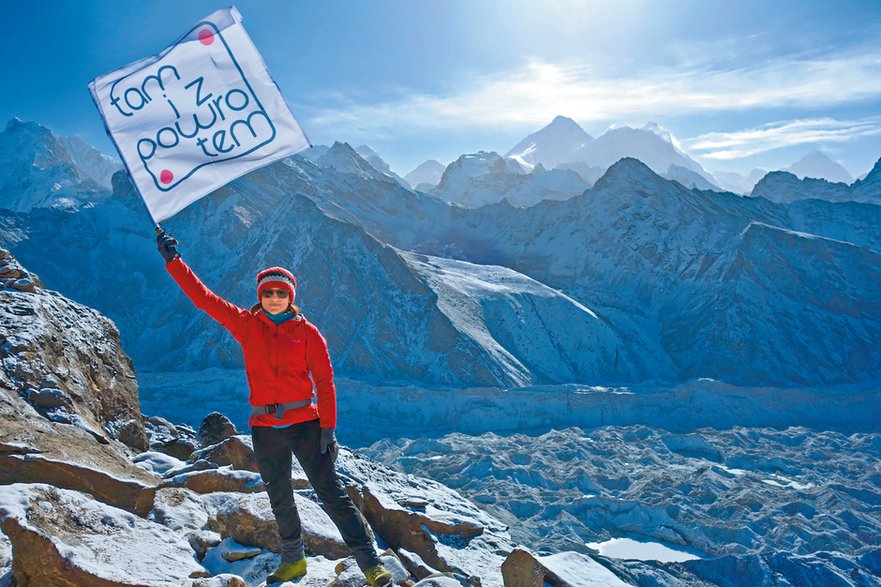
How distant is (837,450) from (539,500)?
24798mm

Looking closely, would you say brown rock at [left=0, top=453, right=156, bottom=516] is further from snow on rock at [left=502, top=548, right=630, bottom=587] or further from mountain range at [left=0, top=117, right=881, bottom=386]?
mountain range at [left=0, top=117, right=881, bottom=386]

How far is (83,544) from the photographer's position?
4836 mm

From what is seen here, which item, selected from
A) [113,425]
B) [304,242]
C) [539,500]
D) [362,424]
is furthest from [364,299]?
[113,425]

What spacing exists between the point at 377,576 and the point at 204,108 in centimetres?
527

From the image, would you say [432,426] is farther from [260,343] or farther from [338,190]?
[338,190]

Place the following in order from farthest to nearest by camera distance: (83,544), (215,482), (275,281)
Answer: (215,482)
(275,281)
(83,544)

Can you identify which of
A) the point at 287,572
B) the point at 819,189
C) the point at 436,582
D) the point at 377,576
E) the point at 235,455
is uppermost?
the point at 235,455

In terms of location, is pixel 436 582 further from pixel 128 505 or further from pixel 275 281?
pixel 128 505

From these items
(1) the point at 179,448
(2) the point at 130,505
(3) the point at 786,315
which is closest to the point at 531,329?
(3) the point at 786,315

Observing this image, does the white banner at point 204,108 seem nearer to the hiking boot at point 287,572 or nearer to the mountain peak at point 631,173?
the hiking boot at point 287,572

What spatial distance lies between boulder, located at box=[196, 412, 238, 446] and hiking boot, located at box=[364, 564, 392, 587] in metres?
8.50

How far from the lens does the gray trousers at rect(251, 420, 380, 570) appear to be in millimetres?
5191

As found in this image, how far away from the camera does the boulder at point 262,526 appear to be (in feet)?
20.0

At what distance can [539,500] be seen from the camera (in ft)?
110
